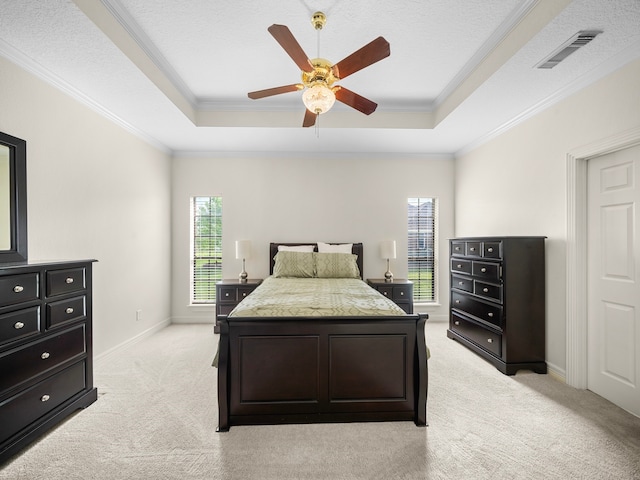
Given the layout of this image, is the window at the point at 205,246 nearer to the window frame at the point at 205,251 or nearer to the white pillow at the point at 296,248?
the window frame at the point at 205,251

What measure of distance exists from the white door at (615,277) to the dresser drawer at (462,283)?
1.17 m

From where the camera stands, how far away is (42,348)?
2221 mm

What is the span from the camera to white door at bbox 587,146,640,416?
2.50 meters

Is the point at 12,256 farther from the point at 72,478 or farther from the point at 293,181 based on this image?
the point at 293,181

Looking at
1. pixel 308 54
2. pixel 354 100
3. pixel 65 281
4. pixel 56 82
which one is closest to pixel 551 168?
pixel 354 100

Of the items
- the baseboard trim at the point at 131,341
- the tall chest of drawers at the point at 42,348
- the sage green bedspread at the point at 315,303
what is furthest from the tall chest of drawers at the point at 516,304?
the baseboard trim at the point at 131,341

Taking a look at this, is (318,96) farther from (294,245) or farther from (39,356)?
(294,245)

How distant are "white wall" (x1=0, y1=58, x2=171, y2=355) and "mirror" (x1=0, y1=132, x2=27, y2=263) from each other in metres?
0.16

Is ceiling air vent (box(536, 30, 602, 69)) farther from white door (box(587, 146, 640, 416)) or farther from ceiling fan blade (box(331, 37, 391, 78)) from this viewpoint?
ceiling fan blade (box(331, 37, 391, 78))

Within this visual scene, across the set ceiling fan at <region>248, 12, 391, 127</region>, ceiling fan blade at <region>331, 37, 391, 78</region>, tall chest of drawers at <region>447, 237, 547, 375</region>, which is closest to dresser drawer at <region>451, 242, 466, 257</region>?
tall chest of drawers at <region>447, 237, 547, 375</region>

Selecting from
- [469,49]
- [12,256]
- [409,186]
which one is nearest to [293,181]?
[409,186]

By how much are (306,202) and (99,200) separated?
2.74 meters

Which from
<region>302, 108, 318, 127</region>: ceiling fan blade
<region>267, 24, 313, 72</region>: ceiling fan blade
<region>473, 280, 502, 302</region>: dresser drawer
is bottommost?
<region>473, 280, 502, 302</region>: dresser drawer

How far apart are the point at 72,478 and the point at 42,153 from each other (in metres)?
2.44
